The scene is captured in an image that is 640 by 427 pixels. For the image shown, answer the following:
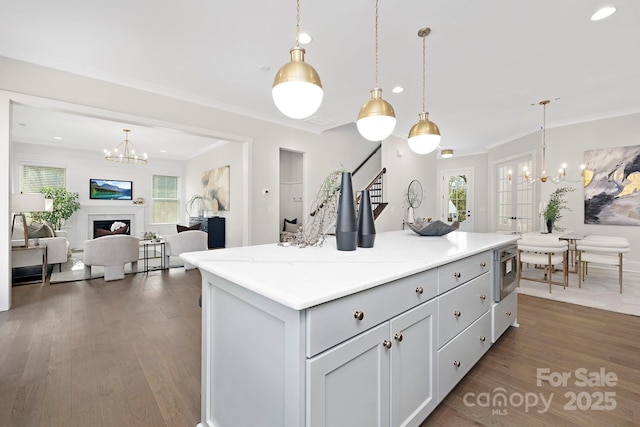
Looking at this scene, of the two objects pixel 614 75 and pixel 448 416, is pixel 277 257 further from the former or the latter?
pixel 614 75

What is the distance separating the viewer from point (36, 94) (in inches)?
118

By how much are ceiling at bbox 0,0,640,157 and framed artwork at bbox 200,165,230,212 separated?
2.65m

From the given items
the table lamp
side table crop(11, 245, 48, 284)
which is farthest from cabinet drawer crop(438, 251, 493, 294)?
side table crop(11, 245, 48, 284)

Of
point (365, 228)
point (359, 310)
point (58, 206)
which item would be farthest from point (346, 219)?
point (58, 206)

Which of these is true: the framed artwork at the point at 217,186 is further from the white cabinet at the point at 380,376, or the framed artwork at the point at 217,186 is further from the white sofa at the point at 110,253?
the white cabinet at the point at 380,376

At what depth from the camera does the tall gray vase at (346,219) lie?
1570mm

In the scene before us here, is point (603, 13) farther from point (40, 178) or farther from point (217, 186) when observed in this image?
point (40, 178)

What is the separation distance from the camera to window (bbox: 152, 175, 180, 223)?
865 centimetres

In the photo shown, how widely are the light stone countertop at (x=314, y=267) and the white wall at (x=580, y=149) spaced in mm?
4949

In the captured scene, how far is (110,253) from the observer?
4.19 meters

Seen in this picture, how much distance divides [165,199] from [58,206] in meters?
2.55

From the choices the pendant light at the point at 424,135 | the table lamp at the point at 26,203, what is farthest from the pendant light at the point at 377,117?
the table lamp at the point at 26,203

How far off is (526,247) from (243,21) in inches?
164

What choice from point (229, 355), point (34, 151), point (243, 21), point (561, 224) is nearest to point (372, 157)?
point (561, 224)
